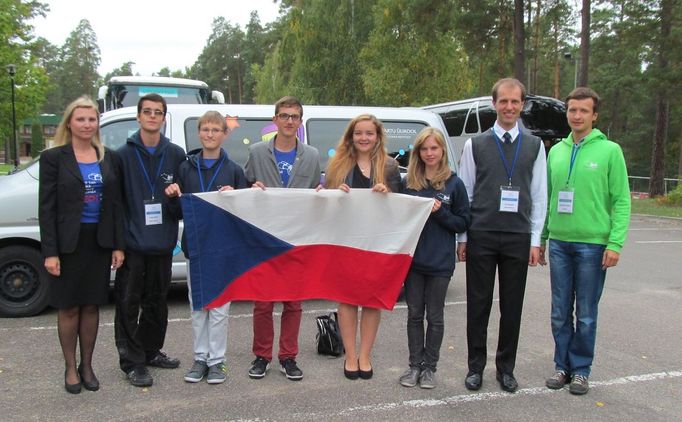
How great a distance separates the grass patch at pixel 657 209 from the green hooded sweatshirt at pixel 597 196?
15520 mm

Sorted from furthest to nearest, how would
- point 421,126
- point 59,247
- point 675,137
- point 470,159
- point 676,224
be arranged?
1. point 675,137
2. point 676,224
3. point 421,126
4. point 470,159
5. point 59,247

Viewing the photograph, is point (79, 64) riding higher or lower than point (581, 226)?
higher

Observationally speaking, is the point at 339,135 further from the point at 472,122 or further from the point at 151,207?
the point at 472,122

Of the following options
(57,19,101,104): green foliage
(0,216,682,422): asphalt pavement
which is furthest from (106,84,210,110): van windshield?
(57,19,101,104): green foliage

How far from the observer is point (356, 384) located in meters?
4.45

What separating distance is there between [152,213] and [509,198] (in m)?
2.58

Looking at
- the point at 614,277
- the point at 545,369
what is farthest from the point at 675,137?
the point at 545,369

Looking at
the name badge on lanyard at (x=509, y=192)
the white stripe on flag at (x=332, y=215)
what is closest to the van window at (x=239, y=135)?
the white stripe on flag at (x=332, y=215)

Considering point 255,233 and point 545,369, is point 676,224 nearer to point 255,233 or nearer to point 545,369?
point 545,369

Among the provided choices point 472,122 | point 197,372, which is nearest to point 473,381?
point 197,372

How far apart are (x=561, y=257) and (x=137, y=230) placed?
10.3ft

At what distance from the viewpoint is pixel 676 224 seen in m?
16.6

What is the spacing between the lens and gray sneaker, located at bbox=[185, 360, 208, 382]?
440 centimetres

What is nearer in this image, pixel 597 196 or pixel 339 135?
pixel 597 196
